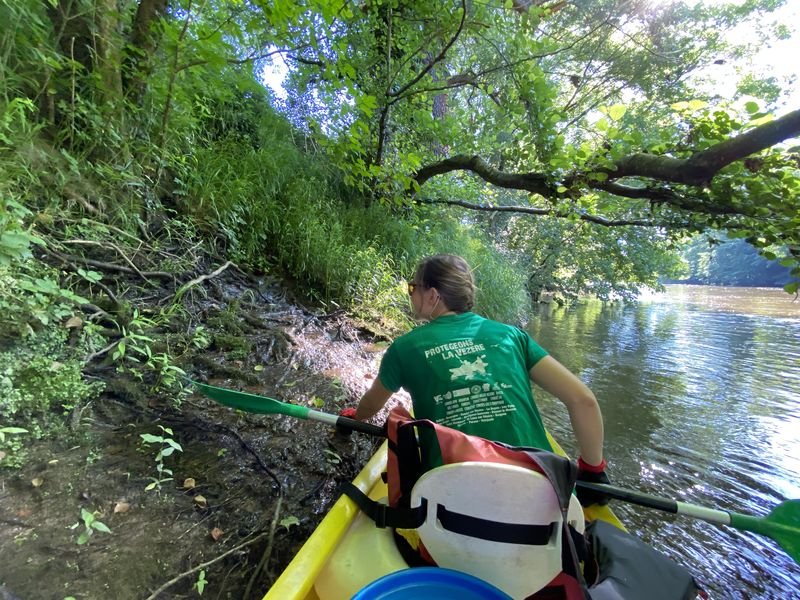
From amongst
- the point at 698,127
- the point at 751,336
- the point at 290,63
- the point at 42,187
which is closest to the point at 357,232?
the point at 290,63

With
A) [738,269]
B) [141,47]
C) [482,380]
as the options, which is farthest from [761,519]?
[738,269]

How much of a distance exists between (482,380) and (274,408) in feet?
3.95

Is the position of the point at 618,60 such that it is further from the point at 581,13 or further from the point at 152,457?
the point at 152,457

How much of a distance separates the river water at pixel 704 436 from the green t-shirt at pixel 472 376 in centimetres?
170

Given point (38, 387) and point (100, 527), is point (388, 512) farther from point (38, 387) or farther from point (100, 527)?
point (38, 387)

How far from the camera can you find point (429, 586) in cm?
99

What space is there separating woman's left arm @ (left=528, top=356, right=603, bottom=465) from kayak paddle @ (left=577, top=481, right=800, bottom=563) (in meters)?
0.21

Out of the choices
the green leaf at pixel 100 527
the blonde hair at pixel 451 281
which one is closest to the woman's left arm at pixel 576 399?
the blonde hair at pixel 451 281

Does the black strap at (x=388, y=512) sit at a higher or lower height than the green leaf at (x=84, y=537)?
higher

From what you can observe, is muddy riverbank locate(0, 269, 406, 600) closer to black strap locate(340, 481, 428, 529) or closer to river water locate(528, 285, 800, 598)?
black strap locate(340, 481, 428, 529)

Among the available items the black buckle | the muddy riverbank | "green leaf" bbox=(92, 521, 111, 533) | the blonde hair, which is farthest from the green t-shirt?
"green leaf" bbox=(92, 521, 111, 533)

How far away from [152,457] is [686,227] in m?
4.96

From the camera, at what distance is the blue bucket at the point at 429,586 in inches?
37.3

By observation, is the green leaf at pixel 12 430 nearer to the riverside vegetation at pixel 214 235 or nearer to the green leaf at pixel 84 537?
the riverside vegetation at pixel 214 235
